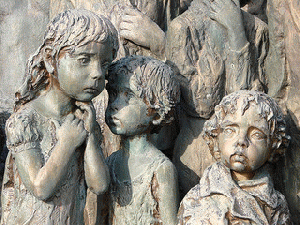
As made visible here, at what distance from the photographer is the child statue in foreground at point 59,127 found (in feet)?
13.5

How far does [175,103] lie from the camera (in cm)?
450

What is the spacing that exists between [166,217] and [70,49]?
1.01m

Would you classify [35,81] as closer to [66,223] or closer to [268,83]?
[66,223]

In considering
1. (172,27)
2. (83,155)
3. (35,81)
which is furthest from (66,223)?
(172,27)

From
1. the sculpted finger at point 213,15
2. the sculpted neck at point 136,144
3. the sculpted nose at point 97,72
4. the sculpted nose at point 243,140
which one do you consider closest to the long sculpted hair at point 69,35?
the sculpted nose at point 97,72

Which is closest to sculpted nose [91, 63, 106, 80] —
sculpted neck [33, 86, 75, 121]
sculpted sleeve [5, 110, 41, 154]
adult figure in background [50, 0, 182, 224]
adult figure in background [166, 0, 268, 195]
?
sculpted neck [33, 86, 75, 121]

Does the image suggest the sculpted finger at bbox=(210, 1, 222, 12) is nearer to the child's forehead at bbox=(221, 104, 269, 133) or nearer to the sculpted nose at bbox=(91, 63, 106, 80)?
the child's forehead at bbox=(221, 104, 269, 133)

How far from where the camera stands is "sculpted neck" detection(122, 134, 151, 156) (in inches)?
179

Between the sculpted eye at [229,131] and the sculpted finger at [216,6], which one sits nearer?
the sculpted eye at [229,131]

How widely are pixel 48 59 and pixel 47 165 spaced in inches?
20.6

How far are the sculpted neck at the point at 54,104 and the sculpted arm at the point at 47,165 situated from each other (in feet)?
0.39

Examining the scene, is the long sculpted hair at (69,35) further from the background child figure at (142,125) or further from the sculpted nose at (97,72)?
the background child figure at (142,125)

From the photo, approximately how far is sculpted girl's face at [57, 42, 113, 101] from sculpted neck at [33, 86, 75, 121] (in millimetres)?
112

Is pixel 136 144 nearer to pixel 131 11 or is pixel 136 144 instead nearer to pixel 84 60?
pixel 84 60
